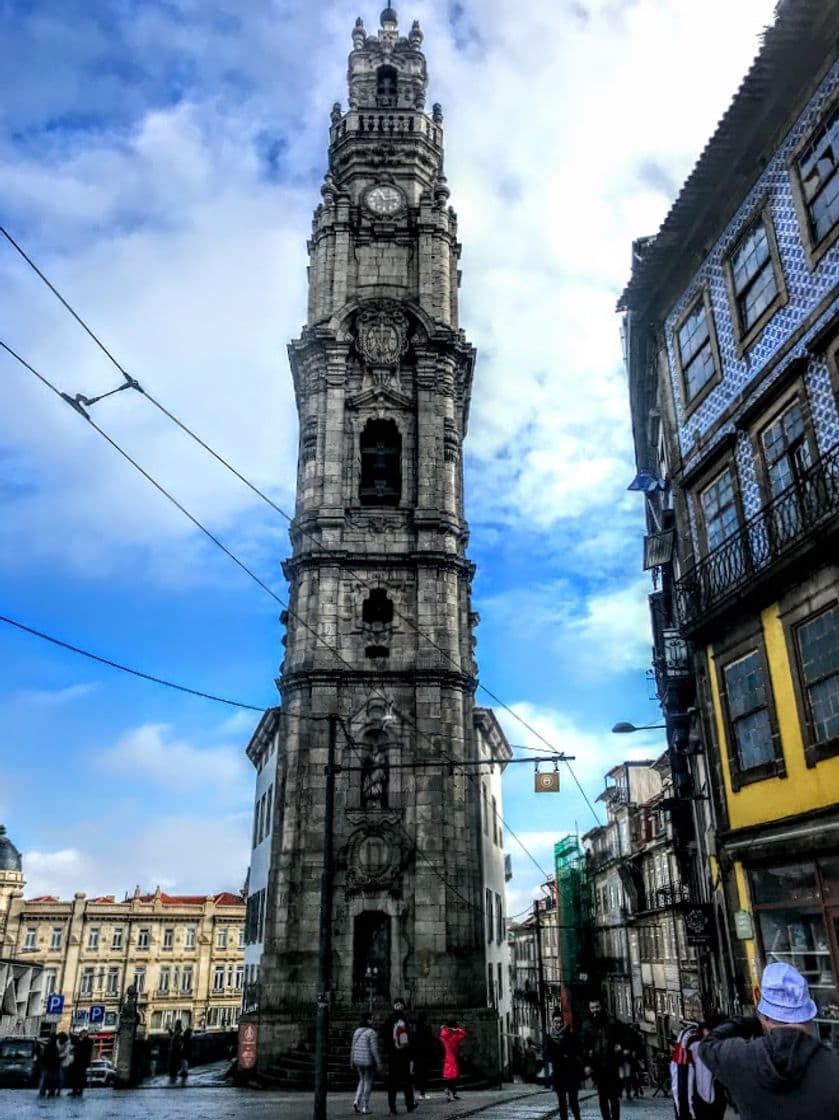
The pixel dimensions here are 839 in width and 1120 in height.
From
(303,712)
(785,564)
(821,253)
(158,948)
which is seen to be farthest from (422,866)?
(158,948)

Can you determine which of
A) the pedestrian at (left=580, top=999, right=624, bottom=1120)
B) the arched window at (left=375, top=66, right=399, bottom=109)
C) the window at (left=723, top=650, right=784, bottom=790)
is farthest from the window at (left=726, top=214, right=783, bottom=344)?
the arched window at (left=375, top=66, right=399, bottom=109)

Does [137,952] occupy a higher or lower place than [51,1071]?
higher

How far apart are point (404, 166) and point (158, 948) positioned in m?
67.1

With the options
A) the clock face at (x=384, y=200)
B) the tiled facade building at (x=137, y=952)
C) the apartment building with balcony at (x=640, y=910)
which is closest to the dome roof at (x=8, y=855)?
the tiled facade building at (x=137, y=952)

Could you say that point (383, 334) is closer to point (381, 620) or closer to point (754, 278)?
point (381, 620)

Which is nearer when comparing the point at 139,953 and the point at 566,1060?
the point at 566,1060

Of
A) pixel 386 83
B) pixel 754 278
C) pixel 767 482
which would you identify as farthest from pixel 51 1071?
pixel 386 83

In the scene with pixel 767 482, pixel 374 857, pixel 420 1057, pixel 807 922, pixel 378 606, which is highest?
pixel 378 606

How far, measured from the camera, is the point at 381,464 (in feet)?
115

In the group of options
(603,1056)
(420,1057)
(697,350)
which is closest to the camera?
(603,1056)

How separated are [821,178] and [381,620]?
21.8 m

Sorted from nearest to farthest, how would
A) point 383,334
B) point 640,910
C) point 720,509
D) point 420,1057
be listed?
point 720,509, point 420,1057, point 383,334, point 640,910

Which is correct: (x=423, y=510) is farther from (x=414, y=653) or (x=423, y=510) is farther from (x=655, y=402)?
(x=655, y=402)

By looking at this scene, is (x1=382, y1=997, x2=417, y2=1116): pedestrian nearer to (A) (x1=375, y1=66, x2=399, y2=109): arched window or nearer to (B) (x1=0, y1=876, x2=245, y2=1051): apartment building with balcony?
(A) (x1=375, y1=66, x2=399, y2=109): arched window
